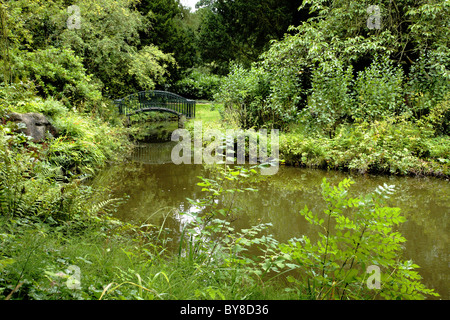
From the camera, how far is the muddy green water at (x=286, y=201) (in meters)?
4.05

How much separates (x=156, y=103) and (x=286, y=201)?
416 inches

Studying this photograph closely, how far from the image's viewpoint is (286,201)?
19.1ft

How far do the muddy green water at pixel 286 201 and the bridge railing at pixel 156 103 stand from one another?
5623 mm

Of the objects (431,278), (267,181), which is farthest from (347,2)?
Answer: (431,278)

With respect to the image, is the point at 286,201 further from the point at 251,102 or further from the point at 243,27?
the point at 243,27

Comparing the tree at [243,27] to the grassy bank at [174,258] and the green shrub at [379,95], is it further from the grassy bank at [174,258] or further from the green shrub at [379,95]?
the grassy bank at [174,258]

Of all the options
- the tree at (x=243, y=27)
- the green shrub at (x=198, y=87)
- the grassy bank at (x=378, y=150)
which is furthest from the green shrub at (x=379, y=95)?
the green shrub at (x=198, y=87)

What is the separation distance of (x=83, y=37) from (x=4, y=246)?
10927 millimetres

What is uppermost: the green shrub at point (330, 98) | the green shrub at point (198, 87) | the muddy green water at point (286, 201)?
the green shrub at point (198, 87)

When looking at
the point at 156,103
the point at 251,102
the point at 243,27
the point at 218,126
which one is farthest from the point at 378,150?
the point at 243,27

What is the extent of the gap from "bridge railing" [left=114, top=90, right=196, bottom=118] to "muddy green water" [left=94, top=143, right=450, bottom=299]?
18.4 ft

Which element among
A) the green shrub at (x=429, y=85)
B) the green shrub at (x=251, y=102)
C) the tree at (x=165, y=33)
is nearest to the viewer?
the green shrub at (x=429, y=85)

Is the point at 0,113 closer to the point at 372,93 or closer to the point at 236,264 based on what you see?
the point at 236,264

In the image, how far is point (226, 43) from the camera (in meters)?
21.4
